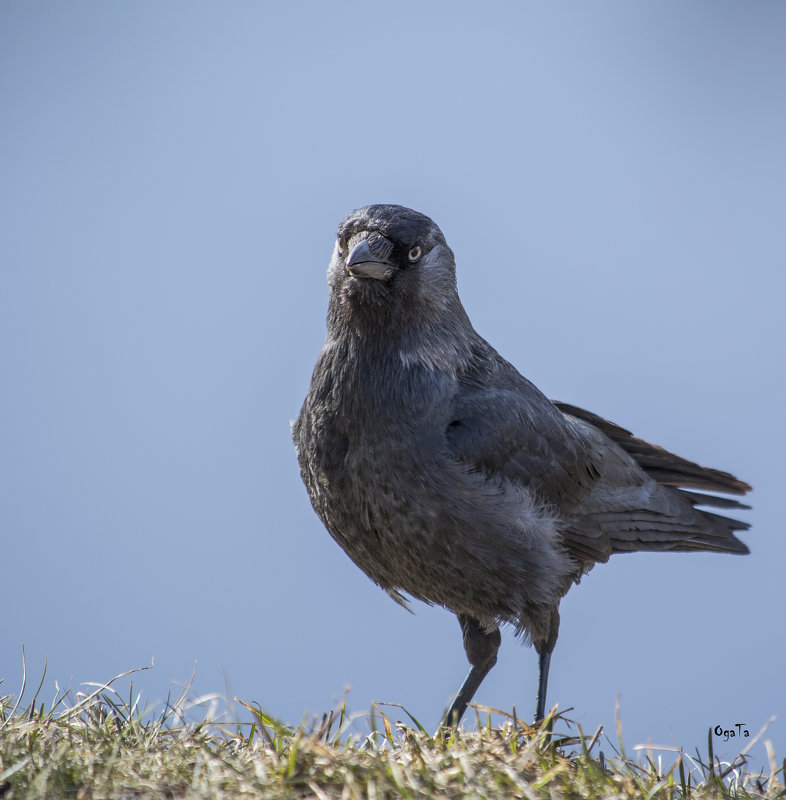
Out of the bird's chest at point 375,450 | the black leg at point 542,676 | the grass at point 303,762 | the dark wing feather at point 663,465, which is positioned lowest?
the grass at point 303,762

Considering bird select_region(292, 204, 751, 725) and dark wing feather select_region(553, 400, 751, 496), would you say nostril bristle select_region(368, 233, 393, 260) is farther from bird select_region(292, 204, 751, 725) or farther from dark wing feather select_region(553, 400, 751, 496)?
dark wing feather select_region(553, 400, 751, 496)

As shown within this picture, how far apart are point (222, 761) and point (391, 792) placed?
0.59m

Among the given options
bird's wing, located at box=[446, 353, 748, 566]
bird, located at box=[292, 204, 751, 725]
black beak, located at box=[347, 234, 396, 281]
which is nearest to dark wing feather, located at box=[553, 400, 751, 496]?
bird's wing, located at box=[446, 353, 748, 566]

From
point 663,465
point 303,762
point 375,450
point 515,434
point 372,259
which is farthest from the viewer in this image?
point 663,465

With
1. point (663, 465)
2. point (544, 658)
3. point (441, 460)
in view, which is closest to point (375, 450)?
point (441, 460)

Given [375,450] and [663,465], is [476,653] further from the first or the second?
[663,465]

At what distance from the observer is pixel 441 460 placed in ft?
15.1

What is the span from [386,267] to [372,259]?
11cm

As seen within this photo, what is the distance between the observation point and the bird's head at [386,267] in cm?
475

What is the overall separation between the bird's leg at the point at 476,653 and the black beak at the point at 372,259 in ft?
5.89

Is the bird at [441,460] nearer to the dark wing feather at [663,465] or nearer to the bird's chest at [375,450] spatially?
the bird's chest at [375,450]

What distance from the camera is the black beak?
4.65m

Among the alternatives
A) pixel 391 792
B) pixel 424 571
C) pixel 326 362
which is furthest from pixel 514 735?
pixel 326 362

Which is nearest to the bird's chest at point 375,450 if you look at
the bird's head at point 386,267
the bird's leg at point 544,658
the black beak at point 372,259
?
the bird's head at point 386,267
